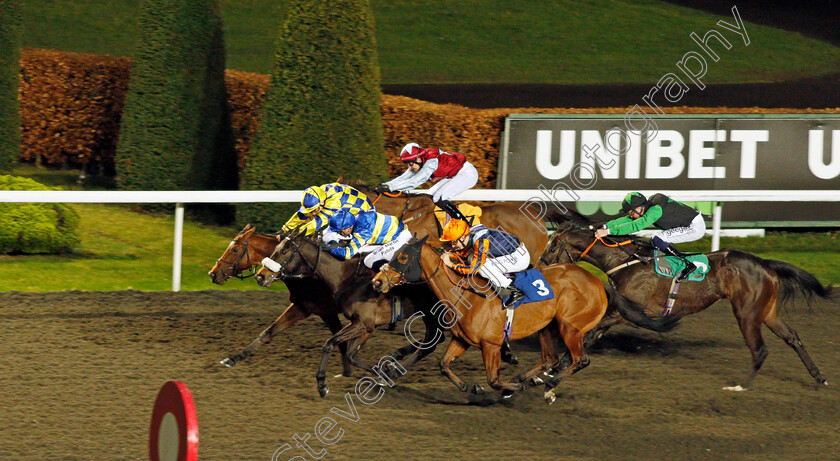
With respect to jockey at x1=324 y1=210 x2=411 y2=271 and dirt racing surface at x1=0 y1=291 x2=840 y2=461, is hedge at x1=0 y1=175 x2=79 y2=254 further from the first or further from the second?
jockey at x1=324 y1=210 x2=411 y2=271

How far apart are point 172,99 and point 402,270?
4864mm

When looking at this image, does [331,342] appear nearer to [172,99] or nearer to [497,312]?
[497,312]

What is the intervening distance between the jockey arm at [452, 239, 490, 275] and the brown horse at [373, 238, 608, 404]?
4 cm

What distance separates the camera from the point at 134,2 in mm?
19422

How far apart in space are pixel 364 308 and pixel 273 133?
342 cm

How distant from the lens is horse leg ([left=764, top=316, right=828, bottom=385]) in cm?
564

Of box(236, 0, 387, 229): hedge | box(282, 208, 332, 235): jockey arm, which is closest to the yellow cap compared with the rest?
box(282, 208, 332, 235): jockey arm

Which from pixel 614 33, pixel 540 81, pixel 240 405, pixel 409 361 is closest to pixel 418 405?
pixel 409 361

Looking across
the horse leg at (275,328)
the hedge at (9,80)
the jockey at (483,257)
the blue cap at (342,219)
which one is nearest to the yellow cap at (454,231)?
the jockey at (483,257)

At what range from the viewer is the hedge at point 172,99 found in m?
8.95

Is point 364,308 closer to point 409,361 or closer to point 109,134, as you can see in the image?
point 409,361

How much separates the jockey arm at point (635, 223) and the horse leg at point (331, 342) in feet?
5.69

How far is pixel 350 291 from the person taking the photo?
542 cm

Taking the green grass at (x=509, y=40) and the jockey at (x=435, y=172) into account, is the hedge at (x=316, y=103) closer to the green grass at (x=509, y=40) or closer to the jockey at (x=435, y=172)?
the jockey at (x=435, y=172)
